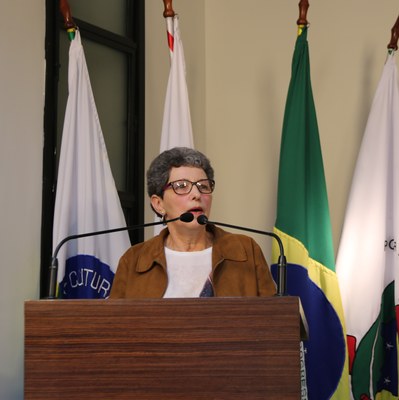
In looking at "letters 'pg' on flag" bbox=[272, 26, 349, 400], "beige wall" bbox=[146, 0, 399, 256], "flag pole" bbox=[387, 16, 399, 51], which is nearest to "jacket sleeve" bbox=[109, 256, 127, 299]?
"letters 'pg' on flag" bbox=[272, 26, 349, 400]

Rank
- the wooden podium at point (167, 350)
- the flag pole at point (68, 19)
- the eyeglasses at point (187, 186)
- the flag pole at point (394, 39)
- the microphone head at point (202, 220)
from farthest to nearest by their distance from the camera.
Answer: the flag pole at point (394, 39), the flag pole at point (68, 19), the eyeglasses at point (187, 186), the microphone head at point (202, 220), the wooden podium at point (167, 350)

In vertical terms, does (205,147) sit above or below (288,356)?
above

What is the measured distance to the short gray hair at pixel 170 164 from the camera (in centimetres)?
340

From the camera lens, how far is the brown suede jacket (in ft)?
10.7

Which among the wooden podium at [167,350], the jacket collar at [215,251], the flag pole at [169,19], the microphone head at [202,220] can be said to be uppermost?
the flag pole at [169,19]

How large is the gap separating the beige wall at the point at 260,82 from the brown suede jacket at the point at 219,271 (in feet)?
5.57

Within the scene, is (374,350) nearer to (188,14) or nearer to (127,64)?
(127,64)

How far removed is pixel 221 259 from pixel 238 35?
256 cm

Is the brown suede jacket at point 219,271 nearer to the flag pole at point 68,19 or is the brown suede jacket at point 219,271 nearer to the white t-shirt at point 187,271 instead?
the white t-shirt at point 187,271

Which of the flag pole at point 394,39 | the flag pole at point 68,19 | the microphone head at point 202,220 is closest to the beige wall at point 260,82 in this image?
the flag pole at point 394,39

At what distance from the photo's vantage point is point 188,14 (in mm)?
5531

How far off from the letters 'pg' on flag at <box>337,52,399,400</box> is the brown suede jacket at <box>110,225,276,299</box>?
1233 mm

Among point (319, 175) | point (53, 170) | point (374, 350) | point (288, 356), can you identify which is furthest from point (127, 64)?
point (288, 356)

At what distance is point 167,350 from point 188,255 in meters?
0.91
